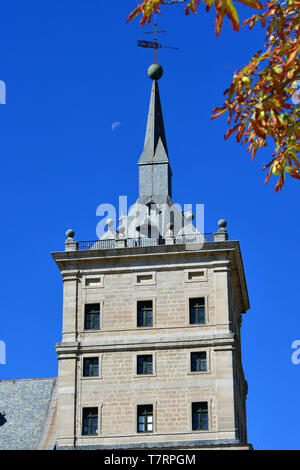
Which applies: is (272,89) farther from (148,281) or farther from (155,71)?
(155,71)

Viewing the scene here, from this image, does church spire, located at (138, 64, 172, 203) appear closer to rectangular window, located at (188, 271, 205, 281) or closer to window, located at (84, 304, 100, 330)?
rectangular window, located at (188, 271, 205, 281)

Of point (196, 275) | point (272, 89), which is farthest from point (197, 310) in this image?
point (272, 89)

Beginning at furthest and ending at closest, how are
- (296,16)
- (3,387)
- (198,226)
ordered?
(3,387) → (198,226) → (296,16)

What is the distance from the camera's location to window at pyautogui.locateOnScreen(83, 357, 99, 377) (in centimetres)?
5747

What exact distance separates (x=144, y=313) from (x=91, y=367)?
14.5 feet

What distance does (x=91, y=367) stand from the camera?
57719 mm

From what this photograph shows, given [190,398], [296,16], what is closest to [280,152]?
[296,16]

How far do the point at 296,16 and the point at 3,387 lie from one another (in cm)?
5741

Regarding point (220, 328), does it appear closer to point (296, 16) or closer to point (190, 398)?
point (190, 398)

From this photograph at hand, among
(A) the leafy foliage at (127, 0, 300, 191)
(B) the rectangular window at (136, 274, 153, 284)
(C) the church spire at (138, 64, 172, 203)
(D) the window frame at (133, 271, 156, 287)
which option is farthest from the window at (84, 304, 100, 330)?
(A) the leafy foliage at (127, 0, 300, 191)

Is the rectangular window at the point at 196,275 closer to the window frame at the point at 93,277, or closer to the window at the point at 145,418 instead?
the window frame at the point at 93,277

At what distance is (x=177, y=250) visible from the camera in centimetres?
5866
